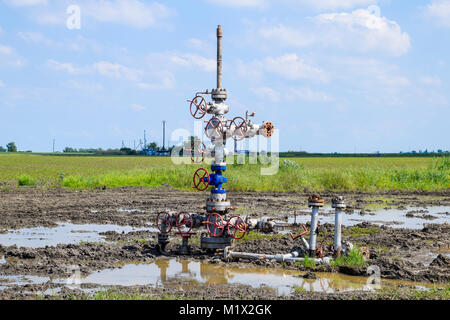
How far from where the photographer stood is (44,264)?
1054 cm

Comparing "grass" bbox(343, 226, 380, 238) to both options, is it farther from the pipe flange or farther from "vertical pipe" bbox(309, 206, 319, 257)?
the pipe flange

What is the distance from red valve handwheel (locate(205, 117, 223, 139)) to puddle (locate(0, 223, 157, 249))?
4.26 metres

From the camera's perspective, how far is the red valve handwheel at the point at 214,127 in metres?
11.5

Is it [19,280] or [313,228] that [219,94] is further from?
[19,280]

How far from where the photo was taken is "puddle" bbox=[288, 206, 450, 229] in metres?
17.4

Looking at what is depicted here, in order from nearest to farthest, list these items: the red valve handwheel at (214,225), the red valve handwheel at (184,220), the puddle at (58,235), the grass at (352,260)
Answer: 1. the grass at (352,260)
2. the red valve handwheel at (214,225)
3. the red valve handwheel at (184,220)
4. the puddle at (58,235)

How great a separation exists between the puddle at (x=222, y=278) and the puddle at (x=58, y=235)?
3.60 meters

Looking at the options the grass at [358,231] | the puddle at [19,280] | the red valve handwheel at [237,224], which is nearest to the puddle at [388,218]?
the grass at [358,231]

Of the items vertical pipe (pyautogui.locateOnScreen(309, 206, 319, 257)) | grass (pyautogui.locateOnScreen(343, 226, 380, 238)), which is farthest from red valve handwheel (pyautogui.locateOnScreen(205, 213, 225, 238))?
grass (pyautogui.locateOnScreen(343, 226, 380, 238))

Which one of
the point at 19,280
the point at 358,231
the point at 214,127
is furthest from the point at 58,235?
the point at 358,231

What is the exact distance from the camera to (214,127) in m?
11.5

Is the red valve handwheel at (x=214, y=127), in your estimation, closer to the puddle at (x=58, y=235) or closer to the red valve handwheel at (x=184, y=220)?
the red valve handwheel at (x=184, y=220)

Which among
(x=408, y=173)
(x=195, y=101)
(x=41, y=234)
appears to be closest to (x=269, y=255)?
(x=195, y=101)
